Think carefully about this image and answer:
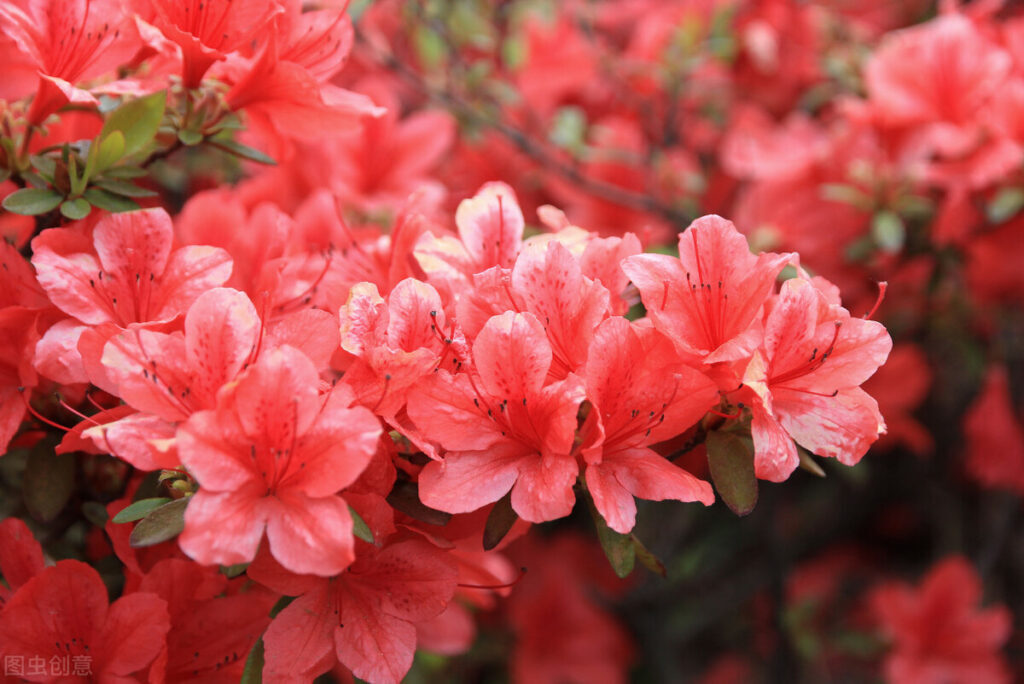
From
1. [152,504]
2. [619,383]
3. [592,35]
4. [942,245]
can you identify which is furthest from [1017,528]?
[152,504]

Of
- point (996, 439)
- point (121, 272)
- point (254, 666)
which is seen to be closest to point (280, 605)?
point (254, 666)

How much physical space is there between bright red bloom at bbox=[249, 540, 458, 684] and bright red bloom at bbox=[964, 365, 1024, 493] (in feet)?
5.18

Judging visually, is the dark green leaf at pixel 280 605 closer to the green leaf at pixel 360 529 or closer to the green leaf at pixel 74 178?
the green leaf at pixel 360 529

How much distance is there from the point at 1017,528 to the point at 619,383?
2.08 meters

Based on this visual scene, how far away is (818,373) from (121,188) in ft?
2.53

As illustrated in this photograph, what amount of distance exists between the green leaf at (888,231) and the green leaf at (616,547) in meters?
0.87

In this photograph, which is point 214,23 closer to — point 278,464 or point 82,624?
point 278,464

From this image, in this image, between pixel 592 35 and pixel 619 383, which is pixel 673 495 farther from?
pixel 592 35

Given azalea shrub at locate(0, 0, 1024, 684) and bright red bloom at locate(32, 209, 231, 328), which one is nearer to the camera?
azalea shrub at locate(0, 0, 1024, 684)

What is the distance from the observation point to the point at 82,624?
2.97ft

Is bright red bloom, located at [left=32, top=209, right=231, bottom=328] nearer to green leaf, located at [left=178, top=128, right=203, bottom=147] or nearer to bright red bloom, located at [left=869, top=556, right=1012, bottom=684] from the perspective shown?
green leaf, located at [left=178, top=128, right=203, bottom=147]

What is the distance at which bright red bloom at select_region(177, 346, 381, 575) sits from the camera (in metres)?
0.73

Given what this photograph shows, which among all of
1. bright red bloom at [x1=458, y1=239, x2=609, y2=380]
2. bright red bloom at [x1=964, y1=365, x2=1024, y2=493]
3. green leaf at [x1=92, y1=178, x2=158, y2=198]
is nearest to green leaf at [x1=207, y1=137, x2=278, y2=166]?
green leaf at [x1=92, y1=178, x2=158, y2=198]

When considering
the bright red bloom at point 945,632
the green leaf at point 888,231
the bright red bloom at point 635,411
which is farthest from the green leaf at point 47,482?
the bright red bloom at point 945,632
